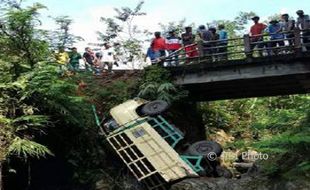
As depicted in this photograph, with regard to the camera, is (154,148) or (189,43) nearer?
(154,148)

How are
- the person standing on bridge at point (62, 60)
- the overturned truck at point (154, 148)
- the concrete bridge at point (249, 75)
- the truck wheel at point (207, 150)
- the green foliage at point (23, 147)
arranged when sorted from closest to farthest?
1. the green foliage at point (23, 147)
2. the overturned truck at point (154, 148)
3. the truck wheel at point (207, 150)
4. the person standing on bridge at point (62, 60)
5. the concrete bridge at point (249, 75)

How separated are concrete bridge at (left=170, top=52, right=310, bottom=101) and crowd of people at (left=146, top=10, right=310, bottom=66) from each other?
37 cm

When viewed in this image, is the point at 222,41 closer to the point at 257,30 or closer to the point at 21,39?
the point at 257,30

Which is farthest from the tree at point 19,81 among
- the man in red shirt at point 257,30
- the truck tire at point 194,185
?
the man in red shirt at point 257,30

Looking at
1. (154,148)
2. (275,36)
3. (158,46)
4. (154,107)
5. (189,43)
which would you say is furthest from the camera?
(158,46)

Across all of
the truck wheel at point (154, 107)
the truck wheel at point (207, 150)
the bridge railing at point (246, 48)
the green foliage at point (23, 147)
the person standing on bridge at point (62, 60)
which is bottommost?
the truck wheel at point (207, 150)

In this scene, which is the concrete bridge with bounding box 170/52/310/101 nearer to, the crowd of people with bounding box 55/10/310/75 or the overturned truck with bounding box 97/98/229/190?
the crowd of people with bounding box 55/10/310/75

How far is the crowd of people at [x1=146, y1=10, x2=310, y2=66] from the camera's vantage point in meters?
17.1

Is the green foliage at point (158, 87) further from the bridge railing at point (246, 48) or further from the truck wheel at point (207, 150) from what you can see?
the truck wheel at point (207, 150)

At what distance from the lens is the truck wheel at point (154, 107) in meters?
16.3

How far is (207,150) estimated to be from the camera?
49.3 ft

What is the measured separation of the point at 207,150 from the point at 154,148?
60.8 inches

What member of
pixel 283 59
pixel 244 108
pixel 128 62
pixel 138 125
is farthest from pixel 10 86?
pixel 244 108

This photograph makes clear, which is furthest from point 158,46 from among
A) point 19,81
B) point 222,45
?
point 19,81
